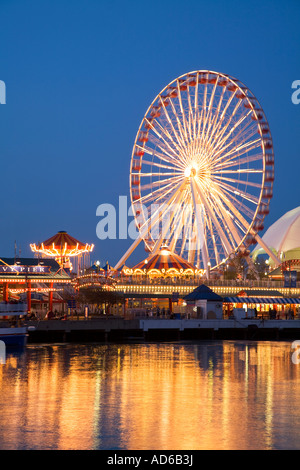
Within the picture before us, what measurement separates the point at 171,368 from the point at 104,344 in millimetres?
13395

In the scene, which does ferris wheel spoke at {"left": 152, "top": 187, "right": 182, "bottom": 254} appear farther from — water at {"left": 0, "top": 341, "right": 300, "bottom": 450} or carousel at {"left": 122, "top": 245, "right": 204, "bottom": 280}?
water at {"left": 0, "top": 341, "right": 300, "bottom": 450}

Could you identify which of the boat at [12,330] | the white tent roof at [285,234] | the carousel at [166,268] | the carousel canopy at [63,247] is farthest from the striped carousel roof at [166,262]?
the white tent roof at [285,234]

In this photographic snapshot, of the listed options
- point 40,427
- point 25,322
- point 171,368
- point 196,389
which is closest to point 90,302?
point 25,322

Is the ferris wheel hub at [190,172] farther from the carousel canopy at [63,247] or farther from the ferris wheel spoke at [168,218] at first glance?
the carousel canopy at [63,247]

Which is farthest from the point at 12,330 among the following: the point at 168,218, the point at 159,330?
the point at 168,218

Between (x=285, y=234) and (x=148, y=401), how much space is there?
295 ft

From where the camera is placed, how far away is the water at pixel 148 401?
57.1ft

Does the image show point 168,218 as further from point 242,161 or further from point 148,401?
point 148,401

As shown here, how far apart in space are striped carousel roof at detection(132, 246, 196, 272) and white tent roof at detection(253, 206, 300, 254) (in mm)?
40051

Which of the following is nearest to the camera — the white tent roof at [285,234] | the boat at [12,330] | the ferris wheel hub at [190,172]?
the boat at [12,330]

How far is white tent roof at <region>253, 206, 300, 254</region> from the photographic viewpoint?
107812mm

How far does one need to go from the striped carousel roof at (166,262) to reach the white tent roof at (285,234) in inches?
1577

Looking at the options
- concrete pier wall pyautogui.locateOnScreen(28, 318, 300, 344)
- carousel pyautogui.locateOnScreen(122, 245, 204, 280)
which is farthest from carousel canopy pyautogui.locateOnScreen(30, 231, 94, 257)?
concrete pier wall pyautogui.locateOnScreen(28, 318, 300, 344)

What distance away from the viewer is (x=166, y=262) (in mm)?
67688
